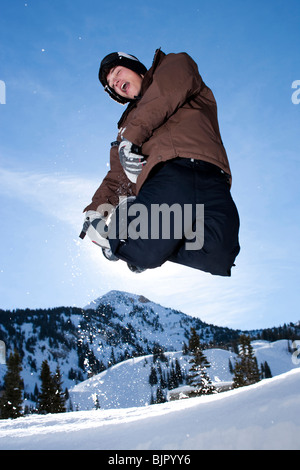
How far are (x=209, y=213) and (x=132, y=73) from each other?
6.11 feet

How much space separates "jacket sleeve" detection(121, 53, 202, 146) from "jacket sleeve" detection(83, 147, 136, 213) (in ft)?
2.86

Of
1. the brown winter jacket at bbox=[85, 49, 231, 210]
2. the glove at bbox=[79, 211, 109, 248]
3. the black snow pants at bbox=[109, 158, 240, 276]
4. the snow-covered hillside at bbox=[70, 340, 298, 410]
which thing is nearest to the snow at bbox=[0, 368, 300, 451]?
the black snow pants at bbox=[109, 158, 240, 276]

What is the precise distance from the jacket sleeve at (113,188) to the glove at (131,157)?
57cm

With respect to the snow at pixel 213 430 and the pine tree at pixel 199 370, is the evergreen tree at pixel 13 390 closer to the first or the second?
the pine tree at pixel 199 370

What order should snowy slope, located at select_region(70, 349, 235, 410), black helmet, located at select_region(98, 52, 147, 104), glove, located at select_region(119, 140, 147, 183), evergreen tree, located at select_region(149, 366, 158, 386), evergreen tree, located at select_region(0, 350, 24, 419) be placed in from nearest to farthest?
glove, located at select_region(119, 140, 147, 183) < black helmet, located at select_region(98, 52, 147, 104) < evergreen tree, located at select_region(0, 350, 24, 419) < snowy slope, located at select_region(70, 349, 235, 410) < evergreen tree, located at select_region(149, 366, 158, 386)

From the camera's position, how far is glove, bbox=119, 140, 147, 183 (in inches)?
108

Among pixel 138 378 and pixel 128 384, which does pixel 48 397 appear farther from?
pixel 138 378

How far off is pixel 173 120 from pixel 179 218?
89cm

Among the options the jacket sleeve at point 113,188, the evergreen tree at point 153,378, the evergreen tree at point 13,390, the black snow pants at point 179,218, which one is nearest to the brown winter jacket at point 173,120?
the black snow pants at point 179,218

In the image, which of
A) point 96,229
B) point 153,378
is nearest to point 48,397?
point 96,229

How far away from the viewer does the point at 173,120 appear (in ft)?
9.25

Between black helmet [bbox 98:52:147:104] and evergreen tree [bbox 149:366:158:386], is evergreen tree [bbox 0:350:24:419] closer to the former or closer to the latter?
black helmet [bbox 98:52:147:104]
